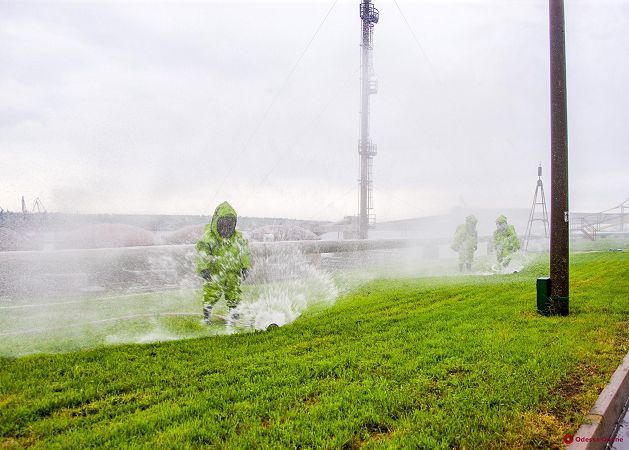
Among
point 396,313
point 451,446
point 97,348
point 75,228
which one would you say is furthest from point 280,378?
point 75,228

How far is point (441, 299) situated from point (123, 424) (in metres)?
7.33

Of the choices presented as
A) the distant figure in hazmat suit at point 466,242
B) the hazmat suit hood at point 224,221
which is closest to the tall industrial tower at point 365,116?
the distant figure in hazmat suit at point 466,242

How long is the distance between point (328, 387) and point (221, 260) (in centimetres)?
363

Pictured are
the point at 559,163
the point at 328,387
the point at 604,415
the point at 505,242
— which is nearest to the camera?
the point at 604,415

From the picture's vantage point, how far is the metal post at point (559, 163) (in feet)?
24.1

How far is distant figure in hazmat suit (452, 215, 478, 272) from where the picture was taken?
55.8 feet

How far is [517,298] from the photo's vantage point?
30.0 feet

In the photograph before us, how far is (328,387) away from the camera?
3.97 m

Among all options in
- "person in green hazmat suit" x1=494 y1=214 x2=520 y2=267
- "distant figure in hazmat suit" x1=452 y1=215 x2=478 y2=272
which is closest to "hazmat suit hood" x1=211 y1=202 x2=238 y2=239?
"distant figure in hazmat suit" x1=452 y1=215 x2=478 y2=272

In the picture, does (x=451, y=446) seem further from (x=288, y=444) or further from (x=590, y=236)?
(x=590, y=236)

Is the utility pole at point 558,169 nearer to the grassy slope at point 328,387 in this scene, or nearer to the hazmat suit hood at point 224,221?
the grassy slope at point 328,387

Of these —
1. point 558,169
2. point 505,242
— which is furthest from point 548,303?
point 505,242

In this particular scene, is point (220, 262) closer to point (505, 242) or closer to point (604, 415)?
point (604, 415)

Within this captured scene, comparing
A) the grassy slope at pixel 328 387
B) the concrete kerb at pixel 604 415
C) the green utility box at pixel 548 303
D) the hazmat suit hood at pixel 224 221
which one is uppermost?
the hazmat suit hood at pixel 224 221
